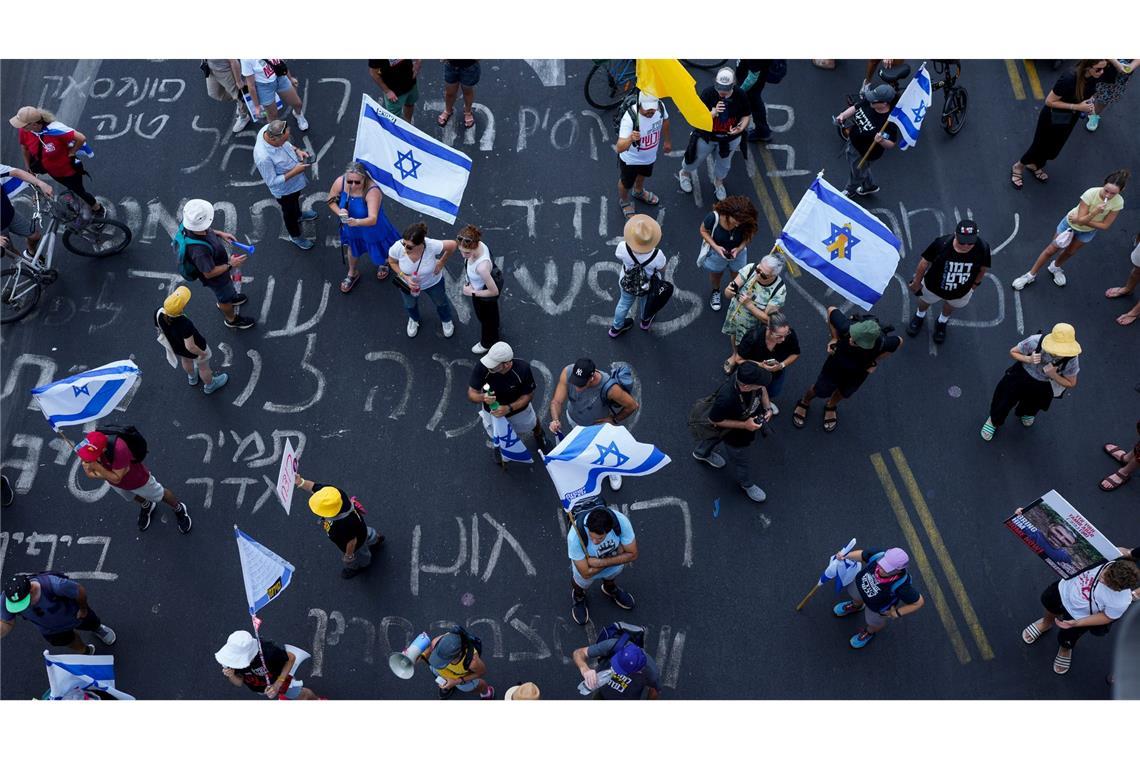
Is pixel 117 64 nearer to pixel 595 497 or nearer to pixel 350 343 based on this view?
pixel 350 343

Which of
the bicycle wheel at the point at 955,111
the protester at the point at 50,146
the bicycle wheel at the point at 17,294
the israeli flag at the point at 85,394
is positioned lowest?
the israeli flag at the point at 85,394

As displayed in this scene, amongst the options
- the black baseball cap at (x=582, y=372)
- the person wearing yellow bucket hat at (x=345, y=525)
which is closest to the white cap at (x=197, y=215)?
the person wearing yellow bucket hat at (x=345, y=525)

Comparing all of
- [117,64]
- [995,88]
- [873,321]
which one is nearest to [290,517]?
[873,321]

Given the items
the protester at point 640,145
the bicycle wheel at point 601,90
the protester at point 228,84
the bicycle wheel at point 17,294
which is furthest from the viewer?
the bicycle wheel at point 601,90

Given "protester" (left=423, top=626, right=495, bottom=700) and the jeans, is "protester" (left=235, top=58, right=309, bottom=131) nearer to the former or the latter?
the jeans

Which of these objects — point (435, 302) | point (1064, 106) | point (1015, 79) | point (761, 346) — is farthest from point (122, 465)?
point (1015, 79)

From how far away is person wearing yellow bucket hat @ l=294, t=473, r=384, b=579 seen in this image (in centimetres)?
844

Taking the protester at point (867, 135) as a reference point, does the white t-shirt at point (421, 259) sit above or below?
below

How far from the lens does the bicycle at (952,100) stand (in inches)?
495

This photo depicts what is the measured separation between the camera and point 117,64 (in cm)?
1340

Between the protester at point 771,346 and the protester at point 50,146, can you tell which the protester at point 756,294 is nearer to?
the protester at point 771,346

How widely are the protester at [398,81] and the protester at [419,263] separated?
2.60 metres

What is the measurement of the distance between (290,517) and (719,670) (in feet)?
14.6

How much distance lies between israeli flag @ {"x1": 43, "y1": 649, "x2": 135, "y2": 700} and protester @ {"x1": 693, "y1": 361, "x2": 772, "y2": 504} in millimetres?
5707
